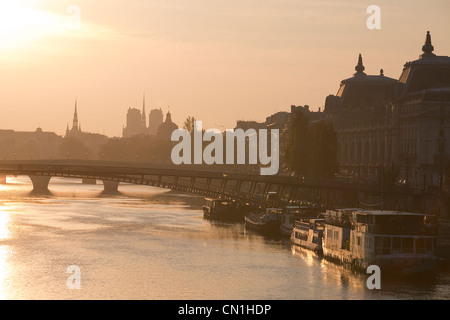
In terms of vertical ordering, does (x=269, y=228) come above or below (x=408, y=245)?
below

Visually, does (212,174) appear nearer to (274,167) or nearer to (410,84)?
(410,84)

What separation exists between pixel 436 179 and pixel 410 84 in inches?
689

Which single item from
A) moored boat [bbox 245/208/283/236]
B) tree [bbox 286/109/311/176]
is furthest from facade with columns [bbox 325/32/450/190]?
moored boat [bbox 245/208/283/236]

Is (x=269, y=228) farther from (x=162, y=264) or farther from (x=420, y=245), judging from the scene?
(x=420, y=245)

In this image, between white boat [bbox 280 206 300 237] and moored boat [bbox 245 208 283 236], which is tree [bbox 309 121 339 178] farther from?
white boat [bbox 280 206 300 237]

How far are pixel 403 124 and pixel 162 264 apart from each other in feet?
190

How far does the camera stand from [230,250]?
8381 cm

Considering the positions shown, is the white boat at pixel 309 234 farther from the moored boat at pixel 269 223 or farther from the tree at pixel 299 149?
the tree at pixel 299 149

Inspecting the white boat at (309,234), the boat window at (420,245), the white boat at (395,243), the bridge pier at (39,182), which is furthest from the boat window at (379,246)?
the bridge pier at (39,182)

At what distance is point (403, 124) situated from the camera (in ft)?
416

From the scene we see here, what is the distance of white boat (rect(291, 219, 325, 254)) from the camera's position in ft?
276

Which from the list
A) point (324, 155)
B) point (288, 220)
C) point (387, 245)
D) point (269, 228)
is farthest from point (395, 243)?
point (324, 155)

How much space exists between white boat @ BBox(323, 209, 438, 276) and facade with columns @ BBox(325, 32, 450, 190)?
33393 millimetres
